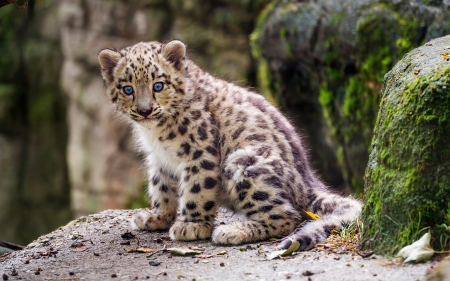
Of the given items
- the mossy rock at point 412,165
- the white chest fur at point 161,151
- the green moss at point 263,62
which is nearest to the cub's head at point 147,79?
the white chest fur at point 161,151

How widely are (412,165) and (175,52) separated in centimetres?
295

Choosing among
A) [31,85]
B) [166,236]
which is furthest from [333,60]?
[31,85]

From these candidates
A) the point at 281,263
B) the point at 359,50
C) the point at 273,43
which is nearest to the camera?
the point at 281,263

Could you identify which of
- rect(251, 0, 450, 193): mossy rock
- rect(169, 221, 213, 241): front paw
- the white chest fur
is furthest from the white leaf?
rect(251, 0, 450, 193): mossy rock

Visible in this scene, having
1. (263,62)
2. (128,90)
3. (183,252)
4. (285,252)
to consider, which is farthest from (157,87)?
→ (263,62)

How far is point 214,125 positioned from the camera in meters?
6.92

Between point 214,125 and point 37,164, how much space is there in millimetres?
11944

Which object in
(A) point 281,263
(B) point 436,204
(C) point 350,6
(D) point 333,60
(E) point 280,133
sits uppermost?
(C) point 350,6

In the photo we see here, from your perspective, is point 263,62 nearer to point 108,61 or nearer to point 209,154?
point 108,61

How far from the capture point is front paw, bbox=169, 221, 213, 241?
6.55m

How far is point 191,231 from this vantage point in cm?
654

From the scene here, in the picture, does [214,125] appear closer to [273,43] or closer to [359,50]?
[359,50]

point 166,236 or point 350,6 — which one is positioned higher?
point 350,6

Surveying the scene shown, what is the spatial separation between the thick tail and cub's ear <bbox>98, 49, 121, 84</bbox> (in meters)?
2.43
